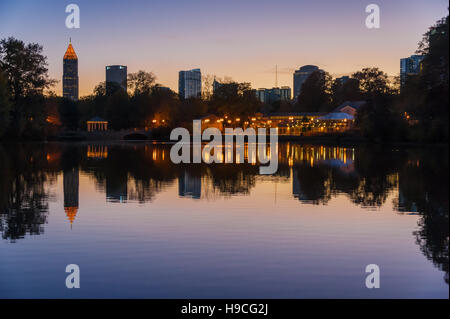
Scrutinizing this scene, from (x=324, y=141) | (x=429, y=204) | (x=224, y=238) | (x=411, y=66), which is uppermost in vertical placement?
(x=411, y=66)

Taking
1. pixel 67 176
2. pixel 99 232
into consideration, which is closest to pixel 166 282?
pixel 99 232

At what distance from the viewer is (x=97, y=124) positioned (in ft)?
337

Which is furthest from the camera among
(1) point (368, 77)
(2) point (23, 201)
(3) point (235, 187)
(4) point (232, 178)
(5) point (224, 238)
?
(1) point (368, 77)

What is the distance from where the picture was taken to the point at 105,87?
Answer: 418 ft

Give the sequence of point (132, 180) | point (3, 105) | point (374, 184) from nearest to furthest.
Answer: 1. point (374, 184)
2. point (132, 180)
3. point (3, 105)

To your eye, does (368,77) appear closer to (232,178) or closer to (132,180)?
(232,178)

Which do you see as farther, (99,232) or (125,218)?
(125,218)

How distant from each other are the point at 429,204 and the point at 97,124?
298ft

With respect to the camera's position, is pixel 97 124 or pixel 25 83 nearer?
pixel 25 83

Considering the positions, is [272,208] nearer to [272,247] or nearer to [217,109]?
[272,247]

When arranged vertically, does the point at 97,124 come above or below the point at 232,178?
above

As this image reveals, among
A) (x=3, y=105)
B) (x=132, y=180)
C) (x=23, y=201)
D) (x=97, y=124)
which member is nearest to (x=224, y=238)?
(x=23, y=201)

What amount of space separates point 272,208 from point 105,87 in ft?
379
